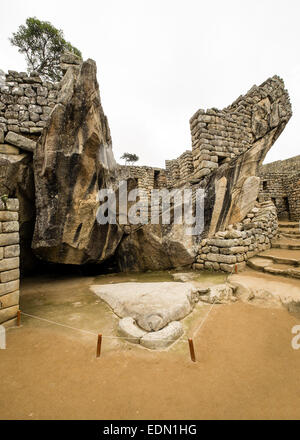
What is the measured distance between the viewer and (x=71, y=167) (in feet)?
16.4

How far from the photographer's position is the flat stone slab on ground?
121 inches

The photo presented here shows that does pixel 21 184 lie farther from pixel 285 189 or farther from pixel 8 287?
pixel 285 189

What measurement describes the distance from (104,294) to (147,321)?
6.34ft

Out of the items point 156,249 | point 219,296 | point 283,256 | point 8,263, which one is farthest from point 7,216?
point 283,256

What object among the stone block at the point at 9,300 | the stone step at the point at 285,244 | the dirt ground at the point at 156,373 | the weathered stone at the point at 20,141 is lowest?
the dirt ground at the point at 156,373

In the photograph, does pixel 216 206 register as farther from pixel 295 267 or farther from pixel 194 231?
pixel 295 267

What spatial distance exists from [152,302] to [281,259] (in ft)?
14.5

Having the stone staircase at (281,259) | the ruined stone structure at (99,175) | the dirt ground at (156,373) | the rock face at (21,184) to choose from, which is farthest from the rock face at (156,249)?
the dirt ground at (156,373)

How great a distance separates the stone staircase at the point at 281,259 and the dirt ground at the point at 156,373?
6.28ft

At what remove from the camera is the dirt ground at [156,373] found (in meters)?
1.76

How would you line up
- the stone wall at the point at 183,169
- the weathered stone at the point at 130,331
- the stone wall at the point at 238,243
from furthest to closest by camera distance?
the stone wall at the point at 183,169, the stone wall at the point at 238,243, the weathered stone at the point at 130,331

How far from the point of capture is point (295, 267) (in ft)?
17.3

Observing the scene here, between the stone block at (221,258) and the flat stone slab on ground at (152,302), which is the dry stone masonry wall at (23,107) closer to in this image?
the flat stone slab on ground at (152,302)

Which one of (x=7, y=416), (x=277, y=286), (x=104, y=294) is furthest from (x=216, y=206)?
(x=7, y=416)
